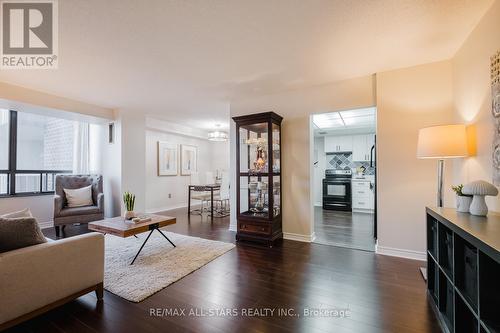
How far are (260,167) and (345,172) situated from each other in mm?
4109

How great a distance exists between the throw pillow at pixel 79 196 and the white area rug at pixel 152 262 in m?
1.10

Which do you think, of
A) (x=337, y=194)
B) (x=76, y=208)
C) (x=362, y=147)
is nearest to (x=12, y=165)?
(x=76, y=208)

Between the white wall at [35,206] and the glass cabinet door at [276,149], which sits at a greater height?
the glass cabinet door at [276,149]

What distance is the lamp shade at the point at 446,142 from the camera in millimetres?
2025

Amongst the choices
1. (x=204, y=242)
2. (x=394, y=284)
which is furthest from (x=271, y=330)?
(x=204, y=242)

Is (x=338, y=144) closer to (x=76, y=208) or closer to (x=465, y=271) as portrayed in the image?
(x=465, y=271)

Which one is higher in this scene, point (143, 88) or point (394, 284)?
point (143, 88)

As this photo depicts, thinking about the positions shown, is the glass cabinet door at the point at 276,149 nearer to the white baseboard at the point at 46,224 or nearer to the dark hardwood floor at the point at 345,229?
the dark hardwood floor at the point at 345,229

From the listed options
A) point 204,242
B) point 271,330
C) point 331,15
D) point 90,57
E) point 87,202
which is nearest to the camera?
point 271,330

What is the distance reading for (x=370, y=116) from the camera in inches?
183

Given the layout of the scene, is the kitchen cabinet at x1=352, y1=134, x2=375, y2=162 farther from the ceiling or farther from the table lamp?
the table lamp

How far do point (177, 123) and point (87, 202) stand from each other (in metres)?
2.92

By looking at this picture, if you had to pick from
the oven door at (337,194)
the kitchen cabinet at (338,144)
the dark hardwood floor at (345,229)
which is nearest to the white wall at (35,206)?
the dark hardwood floor at (345,229)

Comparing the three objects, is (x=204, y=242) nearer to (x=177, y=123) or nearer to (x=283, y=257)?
(x=283, y=257)
